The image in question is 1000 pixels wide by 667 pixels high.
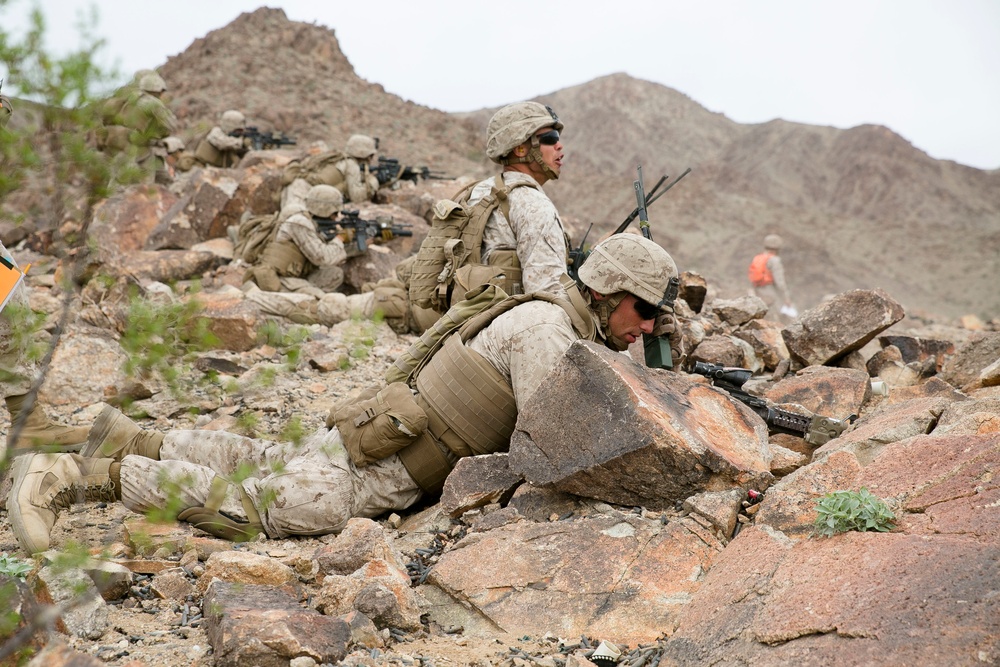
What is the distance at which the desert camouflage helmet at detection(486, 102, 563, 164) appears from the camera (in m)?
4.49

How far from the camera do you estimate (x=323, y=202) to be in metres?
8.51

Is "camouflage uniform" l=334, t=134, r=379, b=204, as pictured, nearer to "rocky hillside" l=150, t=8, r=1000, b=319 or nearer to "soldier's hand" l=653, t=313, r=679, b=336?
"rocky hillside" l=150, t=8, r=1000, b=319

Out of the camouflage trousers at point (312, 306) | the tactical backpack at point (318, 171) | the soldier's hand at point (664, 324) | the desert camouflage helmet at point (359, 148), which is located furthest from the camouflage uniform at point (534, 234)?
the desert camouflage helmet at point (359, 148)

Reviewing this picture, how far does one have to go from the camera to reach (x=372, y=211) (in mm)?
10352

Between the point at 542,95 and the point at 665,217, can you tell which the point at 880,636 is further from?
the point at 542,95

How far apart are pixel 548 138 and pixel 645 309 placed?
4.91ft

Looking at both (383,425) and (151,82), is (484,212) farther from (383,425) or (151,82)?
(151,82)

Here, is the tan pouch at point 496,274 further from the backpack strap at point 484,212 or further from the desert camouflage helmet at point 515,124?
the desert camouflage helmet at point 515,124

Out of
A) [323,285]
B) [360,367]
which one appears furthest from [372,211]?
[360,367]

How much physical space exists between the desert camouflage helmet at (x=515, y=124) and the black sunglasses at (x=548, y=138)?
42 millimetres

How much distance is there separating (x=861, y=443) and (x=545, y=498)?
1.17 metres

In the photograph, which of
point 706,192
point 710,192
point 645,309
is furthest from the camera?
point 710,192

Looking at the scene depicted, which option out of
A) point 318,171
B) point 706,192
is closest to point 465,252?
point 318,171

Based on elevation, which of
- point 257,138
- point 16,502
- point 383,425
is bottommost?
point 16,502
